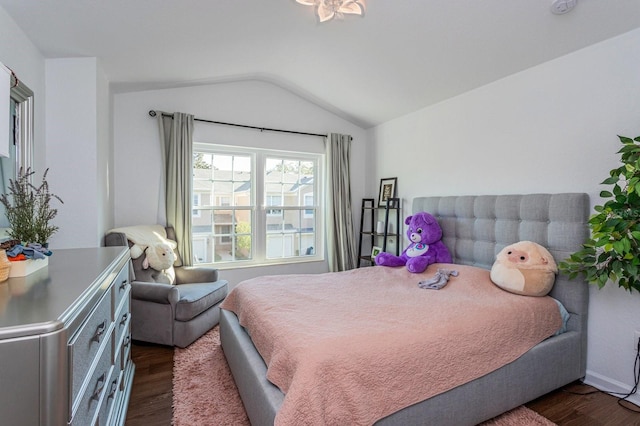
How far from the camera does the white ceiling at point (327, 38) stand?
6.40 feet

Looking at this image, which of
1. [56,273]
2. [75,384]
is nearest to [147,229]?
[56,273]

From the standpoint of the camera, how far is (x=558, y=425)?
172 cm

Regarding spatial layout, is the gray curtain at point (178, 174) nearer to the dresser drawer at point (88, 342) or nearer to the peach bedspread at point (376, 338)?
the peach bedspread at point (376, 338)

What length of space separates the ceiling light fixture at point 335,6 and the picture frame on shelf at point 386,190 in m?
2.37

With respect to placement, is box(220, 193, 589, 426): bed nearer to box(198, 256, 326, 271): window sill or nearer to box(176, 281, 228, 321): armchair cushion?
box(176, 281, 228, 321): armchair cushion

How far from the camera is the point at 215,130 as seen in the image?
3.61m

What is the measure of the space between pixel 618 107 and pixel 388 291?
1966 millimetres

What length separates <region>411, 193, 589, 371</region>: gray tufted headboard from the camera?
6.89 feet

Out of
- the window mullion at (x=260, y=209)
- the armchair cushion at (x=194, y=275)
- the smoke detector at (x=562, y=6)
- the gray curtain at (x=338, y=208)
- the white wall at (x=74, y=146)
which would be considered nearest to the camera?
the smoke detector at (x=562, y=6)

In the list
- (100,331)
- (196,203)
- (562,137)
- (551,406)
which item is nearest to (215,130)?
(196,203)

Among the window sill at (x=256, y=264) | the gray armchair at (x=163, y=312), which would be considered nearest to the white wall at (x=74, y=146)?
the gray armchair at (x=163, y=312)

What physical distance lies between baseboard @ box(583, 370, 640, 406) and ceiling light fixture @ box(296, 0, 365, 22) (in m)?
2.90

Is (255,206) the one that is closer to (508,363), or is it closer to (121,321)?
(121,321)

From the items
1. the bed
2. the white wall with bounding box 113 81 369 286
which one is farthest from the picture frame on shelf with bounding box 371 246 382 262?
the bed
